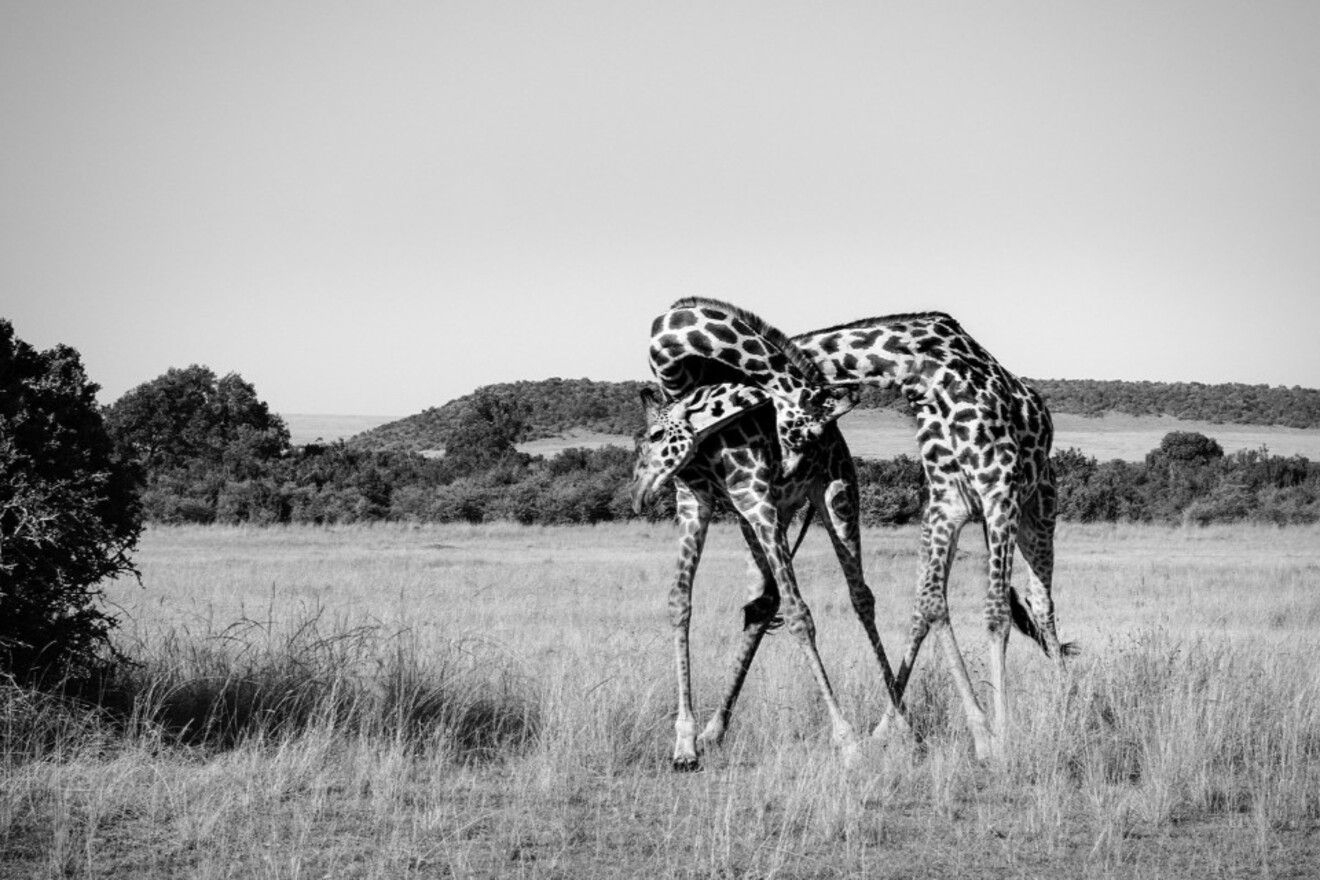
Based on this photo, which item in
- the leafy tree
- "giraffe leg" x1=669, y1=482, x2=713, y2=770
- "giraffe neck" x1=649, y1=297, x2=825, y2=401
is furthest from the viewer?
the leafy tree

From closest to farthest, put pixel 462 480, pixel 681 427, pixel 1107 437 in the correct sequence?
pixel 681 427
pixel 462 480
pixel 1107 437

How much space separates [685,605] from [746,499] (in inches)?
30.6

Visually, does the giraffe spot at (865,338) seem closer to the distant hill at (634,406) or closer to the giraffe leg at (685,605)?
the giraffe leg at (685,605)

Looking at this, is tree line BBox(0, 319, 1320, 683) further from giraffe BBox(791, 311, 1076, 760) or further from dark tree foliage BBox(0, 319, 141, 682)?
giraffe BBox(791, 311, 1076, 760)

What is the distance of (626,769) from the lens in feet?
24.0

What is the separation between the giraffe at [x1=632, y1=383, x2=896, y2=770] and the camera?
720 cm

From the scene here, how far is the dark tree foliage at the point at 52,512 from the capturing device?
710cm

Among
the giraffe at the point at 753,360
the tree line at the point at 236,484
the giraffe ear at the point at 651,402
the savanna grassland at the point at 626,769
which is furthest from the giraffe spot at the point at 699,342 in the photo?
the tree line at the point at 236,484

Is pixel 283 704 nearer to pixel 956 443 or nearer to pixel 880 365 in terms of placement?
pixel 880 365

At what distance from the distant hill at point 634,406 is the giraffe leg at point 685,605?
6483 centimetres

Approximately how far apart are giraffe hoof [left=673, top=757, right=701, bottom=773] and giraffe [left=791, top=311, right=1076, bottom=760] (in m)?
1.21

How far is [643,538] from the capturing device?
29.1 metres

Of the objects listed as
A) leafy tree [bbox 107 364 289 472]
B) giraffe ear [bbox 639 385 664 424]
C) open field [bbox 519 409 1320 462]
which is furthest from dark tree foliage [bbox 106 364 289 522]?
giraffe ear [bbox 639 385 664 424]

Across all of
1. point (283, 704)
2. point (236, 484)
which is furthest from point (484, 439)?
point (283, 704)
